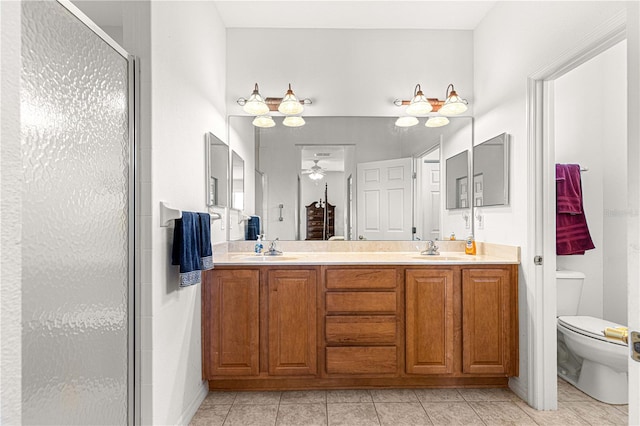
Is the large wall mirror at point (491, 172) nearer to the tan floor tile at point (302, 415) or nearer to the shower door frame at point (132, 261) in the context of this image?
the tan floor tile at point (302, 415)

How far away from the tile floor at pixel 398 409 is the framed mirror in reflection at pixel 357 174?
115cm

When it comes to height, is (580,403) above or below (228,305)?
Answer: below

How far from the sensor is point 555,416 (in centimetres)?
210

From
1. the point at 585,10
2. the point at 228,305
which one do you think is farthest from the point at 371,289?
the point at 585,10

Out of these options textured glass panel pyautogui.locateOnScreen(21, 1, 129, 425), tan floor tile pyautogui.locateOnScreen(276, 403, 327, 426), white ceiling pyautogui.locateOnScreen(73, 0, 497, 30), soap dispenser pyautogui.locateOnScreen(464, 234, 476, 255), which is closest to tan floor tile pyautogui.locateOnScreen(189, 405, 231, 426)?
tan floor tile pyautogui.locateOnScreen(276, 403, 327, 426)

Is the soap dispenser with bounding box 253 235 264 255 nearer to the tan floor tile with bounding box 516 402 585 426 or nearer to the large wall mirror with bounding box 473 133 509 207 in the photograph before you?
the large wall mirror with bounding box 473 133 509 207

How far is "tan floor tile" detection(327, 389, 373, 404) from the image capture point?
2.30 m

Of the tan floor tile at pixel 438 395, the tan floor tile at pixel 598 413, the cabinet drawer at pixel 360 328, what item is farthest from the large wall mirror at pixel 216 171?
the tan floor tile at pixel 598 413

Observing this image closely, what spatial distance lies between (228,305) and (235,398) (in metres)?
0.58

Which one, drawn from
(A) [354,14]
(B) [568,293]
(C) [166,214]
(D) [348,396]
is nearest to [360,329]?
(D) [348,396]

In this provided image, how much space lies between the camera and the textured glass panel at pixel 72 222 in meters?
1.05

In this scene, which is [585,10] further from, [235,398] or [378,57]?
[235,398]

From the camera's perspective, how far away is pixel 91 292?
4.27 feet

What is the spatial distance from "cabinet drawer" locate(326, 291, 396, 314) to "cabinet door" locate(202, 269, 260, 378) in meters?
0.49
